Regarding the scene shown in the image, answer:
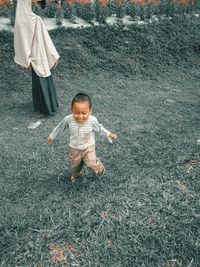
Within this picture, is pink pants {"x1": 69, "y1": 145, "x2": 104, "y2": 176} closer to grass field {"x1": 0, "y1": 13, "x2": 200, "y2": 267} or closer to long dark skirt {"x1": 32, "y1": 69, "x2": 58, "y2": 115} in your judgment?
grass field {"x1": 0, "y1": 13, "x2": 200, "y2": 267}

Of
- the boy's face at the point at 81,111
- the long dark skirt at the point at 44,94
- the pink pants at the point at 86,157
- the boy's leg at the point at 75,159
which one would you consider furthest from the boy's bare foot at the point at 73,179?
the long dark skirt at the point at 44,94

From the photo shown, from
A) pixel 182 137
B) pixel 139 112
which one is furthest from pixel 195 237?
pixel 139 112

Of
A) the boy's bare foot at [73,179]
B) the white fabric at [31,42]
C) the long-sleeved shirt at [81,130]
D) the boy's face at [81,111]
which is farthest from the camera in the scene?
the white fabric at [31,42]

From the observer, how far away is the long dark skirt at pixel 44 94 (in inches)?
252

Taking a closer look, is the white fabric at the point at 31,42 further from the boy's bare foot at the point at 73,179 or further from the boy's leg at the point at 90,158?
the boy's leg at the point at 90,158

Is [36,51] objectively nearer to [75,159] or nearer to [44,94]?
[44,94]

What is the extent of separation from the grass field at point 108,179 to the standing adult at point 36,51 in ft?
1.33

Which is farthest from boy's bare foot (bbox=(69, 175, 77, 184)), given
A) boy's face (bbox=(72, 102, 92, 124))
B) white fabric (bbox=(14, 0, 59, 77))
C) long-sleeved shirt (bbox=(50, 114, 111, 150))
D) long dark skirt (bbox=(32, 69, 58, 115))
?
white fabric (bbox=(14, 0, 59, 77))

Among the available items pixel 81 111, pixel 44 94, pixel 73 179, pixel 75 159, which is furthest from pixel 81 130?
pixel 44 94

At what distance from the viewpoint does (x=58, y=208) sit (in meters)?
3.75

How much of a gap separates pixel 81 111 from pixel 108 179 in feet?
3.86

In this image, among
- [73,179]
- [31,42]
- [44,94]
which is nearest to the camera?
[73,179]

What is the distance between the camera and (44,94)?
6441 mm

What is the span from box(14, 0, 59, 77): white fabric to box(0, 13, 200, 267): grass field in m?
1.08
